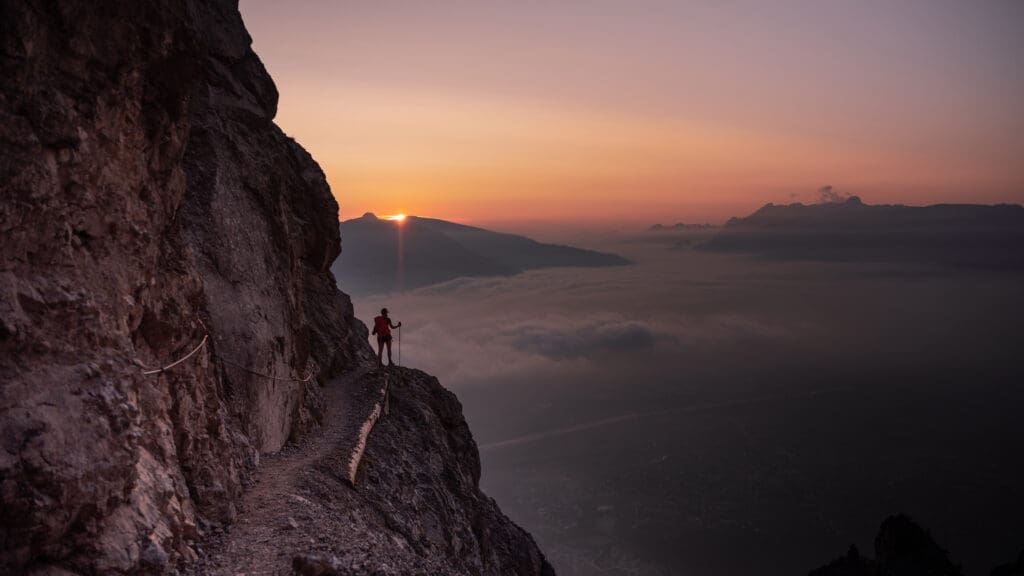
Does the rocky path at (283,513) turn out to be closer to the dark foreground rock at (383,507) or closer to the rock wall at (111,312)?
the dark foreground rock at (383,507)

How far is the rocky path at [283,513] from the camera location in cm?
1150

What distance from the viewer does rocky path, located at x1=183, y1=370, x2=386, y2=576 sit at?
1150 cm

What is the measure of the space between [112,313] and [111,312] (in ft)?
0.12

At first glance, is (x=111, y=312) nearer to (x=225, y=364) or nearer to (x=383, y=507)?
(x=225, y=364)

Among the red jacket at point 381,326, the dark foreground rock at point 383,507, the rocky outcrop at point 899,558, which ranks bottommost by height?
the rocky outcrop at point 899,558

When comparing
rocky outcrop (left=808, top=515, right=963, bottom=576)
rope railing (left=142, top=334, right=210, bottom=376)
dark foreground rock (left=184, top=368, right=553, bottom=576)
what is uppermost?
rope railing (left=142, top=334, right=210, bottom=376)

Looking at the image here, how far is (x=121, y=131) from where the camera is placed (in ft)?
40.2

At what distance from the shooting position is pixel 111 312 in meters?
11.2

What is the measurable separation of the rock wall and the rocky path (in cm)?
52

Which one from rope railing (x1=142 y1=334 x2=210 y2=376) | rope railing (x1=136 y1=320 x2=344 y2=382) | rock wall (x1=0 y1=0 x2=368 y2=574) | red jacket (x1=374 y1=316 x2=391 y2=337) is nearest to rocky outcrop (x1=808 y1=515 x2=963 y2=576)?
red jacket (x1=374 y1=316 x2=391 y2=337)

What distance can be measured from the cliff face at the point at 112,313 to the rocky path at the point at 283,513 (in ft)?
1.45

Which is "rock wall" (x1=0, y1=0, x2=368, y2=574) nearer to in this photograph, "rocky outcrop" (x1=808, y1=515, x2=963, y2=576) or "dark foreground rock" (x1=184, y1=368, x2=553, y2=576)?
"dark foreground rock" (x1=184, y1=368, x2=553, y2=576)

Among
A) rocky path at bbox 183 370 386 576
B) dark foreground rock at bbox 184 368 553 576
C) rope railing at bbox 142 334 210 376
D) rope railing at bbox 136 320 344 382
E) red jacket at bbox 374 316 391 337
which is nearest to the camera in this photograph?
rocky path at bbox 183 370 386 576

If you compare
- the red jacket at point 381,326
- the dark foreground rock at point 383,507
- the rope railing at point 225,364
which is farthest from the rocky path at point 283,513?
the red jacket at point 381,326
